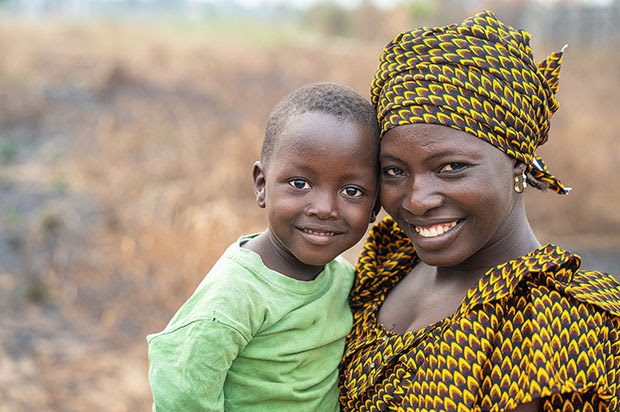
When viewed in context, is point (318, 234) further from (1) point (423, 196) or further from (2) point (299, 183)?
(1) point (423, 196)

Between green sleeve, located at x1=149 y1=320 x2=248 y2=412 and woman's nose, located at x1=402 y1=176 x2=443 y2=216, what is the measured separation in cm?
54

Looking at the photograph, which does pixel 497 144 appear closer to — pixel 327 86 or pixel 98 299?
pixel 327 86

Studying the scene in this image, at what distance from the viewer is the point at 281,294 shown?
1775mm

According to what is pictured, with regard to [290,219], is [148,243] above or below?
below

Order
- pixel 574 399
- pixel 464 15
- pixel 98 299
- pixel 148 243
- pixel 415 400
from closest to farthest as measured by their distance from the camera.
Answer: pixel 574 399
pixel 415 400
pixel 98 299
pixel 148 243
pixel 464 15

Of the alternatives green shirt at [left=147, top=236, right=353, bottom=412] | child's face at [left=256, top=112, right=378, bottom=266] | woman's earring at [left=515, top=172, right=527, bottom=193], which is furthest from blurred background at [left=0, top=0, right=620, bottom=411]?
woman's earring at [left=515, top=172, right=527, bottom=193]

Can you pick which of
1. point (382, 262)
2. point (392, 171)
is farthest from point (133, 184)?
point (392, 171)

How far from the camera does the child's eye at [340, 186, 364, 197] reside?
175 centimetres

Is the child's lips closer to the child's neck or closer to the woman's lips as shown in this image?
the child's neck

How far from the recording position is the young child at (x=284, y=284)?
5.32 feet

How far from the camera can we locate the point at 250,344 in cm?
174

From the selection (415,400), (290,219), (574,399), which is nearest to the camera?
(574,399)

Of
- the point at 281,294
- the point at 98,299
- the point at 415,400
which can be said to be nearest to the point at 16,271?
the point at 98,299

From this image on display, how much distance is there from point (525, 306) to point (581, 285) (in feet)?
0.49
